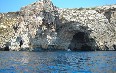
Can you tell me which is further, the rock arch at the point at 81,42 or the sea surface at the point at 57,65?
the rock arch at the point at 81,42

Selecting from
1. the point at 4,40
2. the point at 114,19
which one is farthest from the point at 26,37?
the point at 114,19

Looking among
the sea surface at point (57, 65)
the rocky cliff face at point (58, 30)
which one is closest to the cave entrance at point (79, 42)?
the rocky cliff face at point (58, 30)

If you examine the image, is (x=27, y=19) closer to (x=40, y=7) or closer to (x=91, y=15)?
(x=40, y=7)

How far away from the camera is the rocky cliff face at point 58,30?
10726 cm

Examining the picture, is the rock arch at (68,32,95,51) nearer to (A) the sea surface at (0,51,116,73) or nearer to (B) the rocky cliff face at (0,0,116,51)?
(B) the rocky cliff face at (0,0,116,51)

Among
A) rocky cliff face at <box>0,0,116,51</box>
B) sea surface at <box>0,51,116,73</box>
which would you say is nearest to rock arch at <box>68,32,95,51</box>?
rocky cliff face at <box>0,0,116,51</box>

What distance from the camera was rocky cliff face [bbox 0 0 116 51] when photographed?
4223 inches

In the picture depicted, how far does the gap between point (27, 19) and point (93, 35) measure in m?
29.1

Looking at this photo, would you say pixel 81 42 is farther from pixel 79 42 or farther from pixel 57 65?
pixel 57 65

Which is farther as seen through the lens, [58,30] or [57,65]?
[58,30]

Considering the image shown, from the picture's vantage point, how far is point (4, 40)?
12244cm

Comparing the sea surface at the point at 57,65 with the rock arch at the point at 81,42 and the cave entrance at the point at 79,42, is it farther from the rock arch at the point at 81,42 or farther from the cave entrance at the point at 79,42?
the cave entrance at the point at 79,42

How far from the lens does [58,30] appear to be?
117 m

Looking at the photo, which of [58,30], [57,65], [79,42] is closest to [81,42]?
[79,42]
